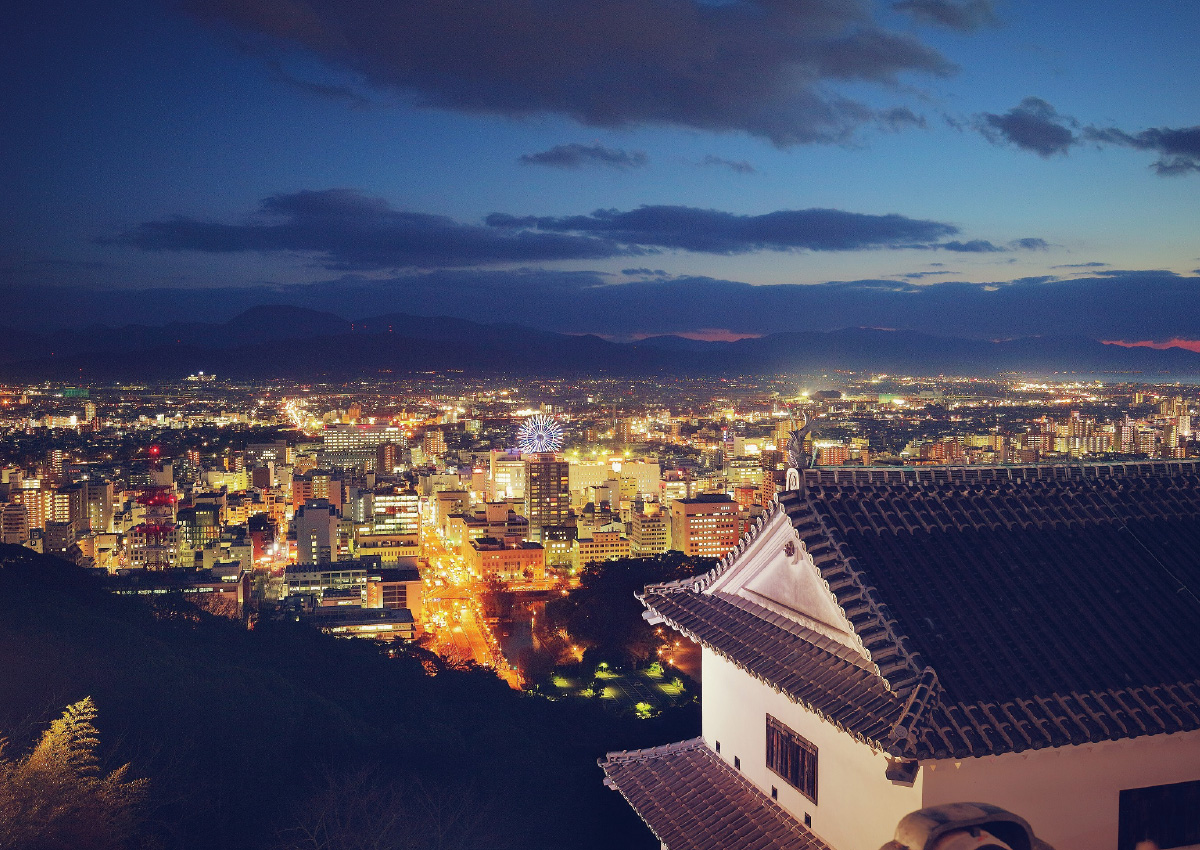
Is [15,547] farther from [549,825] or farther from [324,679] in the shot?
[549,825]

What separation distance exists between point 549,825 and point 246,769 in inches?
113

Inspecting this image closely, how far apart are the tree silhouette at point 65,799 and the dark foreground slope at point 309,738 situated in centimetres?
49

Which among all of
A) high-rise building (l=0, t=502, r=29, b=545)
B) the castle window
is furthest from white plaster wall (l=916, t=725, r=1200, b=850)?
high-rise building (l=0, t=502, r=29, b=545)

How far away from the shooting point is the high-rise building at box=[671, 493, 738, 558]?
92.6ft

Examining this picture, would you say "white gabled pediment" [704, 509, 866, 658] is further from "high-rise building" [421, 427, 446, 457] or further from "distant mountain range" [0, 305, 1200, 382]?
"high-rise building" [421, 427, 446, 457]

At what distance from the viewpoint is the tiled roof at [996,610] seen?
8.11 ft

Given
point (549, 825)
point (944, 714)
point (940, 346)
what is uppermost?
point (940, 346)

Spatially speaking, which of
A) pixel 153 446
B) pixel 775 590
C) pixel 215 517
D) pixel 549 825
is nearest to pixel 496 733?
pixel 549 825

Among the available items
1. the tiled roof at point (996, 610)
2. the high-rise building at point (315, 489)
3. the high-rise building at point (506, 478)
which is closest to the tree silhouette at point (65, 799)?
the tiled roof at point (996, 610)

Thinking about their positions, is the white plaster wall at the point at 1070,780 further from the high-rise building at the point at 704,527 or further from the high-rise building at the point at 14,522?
the high-rise building at the point at 14,522

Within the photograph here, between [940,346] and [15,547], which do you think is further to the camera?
[940,346]

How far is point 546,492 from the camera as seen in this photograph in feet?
117

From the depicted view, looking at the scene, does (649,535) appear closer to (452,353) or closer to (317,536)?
(317,536)

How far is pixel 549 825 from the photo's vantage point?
8.77 metres
